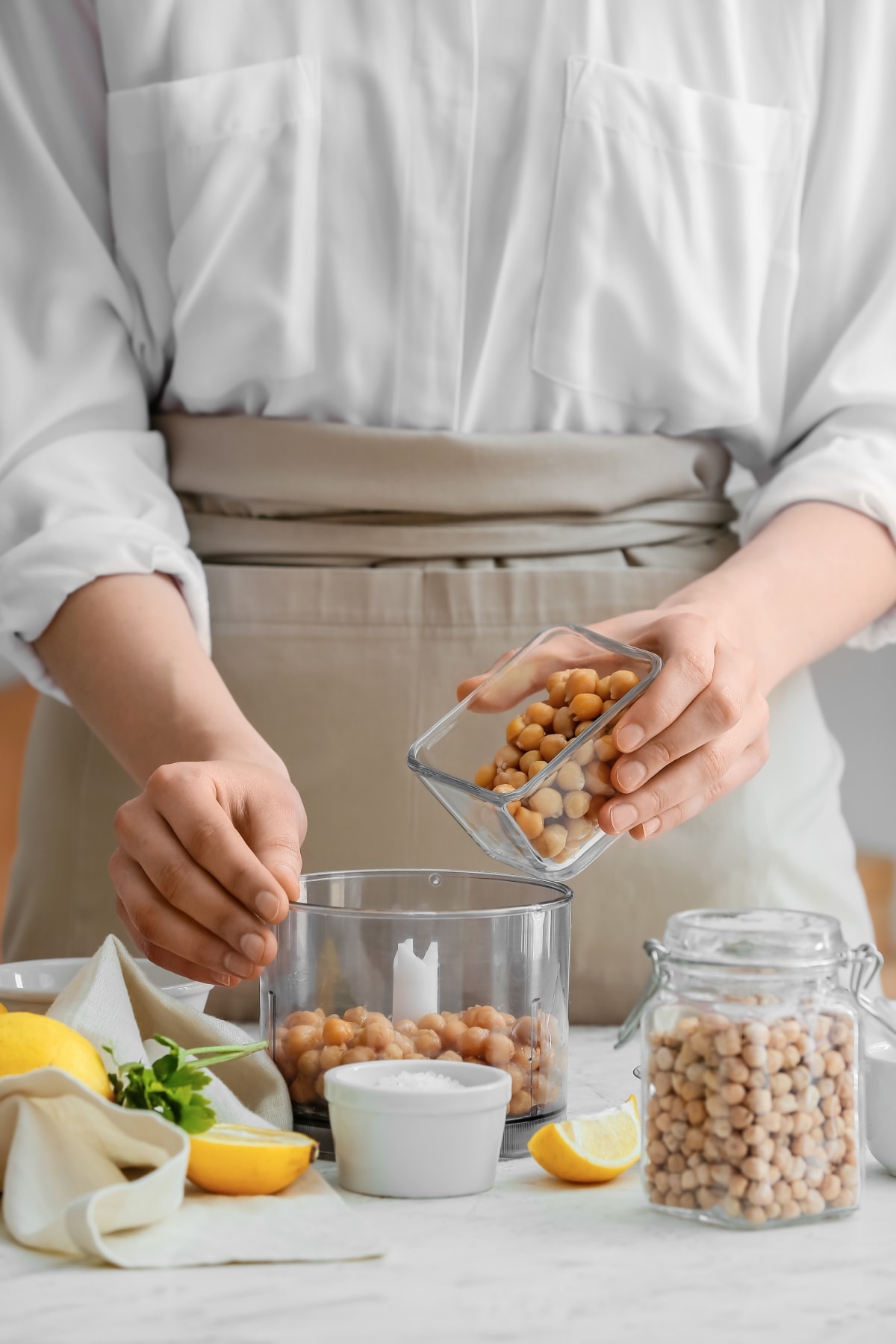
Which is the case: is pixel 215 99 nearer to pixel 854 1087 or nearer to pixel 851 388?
pixel 851 388

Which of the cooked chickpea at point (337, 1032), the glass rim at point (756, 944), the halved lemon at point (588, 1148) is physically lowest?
the halved lemon at point (588, 1148)

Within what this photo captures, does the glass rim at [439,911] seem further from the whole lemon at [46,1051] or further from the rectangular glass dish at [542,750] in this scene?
the whole lemon at [46,1051]

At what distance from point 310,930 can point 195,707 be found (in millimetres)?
214

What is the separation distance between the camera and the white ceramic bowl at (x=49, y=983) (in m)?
0.76

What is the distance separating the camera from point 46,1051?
618 mm

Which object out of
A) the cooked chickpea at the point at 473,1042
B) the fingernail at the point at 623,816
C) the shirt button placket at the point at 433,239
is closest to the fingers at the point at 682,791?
the fingernail at the point at 623,816

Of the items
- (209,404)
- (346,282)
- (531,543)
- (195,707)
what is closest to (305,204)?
(346,282)

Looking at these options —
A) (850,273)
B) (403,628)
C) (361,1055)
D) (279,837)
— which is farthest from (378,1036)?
(850,273)

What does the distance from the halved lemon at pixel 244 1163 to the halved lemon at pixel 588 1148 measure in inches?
4.4

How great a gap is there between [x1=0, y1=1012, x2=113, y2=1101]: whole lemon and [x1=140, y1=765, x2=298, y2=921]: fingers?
107mm

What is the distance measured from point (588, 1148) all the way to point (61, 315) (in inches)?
29.6

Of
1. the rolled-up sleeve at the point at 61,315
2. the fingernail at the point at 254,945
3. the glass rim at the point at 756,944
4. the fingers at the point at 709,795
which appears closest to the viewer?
the glass rim at the point at 756,944

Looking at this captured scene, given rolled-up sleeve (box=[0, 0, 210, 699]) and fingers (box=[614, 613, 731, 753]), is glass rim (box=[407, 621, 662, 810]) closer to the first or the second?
fingers (box=[614, 613, 731, 753])

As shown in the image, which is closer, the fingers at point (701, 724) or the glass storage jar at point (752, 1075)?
the glass storage jar at point (752, 1075)
